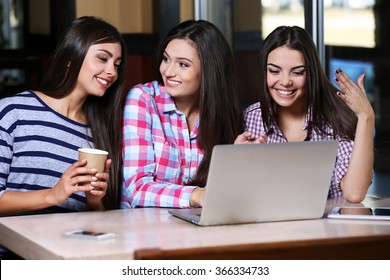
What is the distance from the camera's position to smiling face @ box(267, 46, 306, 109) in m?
2.78

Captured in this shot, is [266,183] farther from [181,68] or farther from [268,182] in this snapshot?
[181,68]

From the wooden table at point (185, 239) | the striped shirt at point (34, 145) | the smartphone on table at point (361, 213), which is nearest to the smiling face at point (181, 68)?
the striped shirt at point (34, 145)

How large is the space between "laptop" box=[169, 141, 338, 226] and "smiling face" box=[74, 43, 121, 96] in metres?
0.57

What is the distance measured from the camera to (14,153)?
2.55m

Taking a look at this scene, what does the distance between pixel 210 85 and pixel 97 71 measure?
1.30ft

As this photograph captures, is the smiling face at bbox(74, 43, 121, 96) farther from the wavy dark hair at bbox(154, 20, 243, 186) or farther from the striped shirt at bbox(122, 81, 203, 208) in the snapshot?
the wavy dark hair at bbox(154, 20, 243, 186)

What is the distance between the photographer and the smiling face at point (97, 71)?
2605 millimetres

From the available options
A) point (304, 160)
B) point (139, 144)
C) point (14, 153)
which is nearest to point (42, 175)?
point (14, 153)

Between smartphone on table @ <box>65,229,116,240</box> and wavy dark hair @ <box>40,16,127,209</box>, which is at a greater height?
wavy dark hair @ <box>40,16,127,209</box>

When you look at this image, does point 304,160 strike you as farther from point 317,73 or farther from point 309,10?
point 309,10

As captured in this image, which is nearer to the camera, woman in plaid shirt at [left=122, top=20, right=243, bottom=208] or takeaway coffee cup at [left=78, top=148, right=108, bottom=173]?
takeaway coffee cup at [left=78, top=148, right=108, bottom=173]

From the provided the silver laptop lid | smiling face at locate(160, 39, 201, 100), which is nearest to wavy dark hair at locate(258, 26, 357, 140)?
smiling face at locate(160, 39, 201, 100)

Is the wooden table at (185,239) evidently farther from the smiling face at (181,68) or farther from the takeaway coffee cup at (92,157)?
the smiling face at (181,68)
